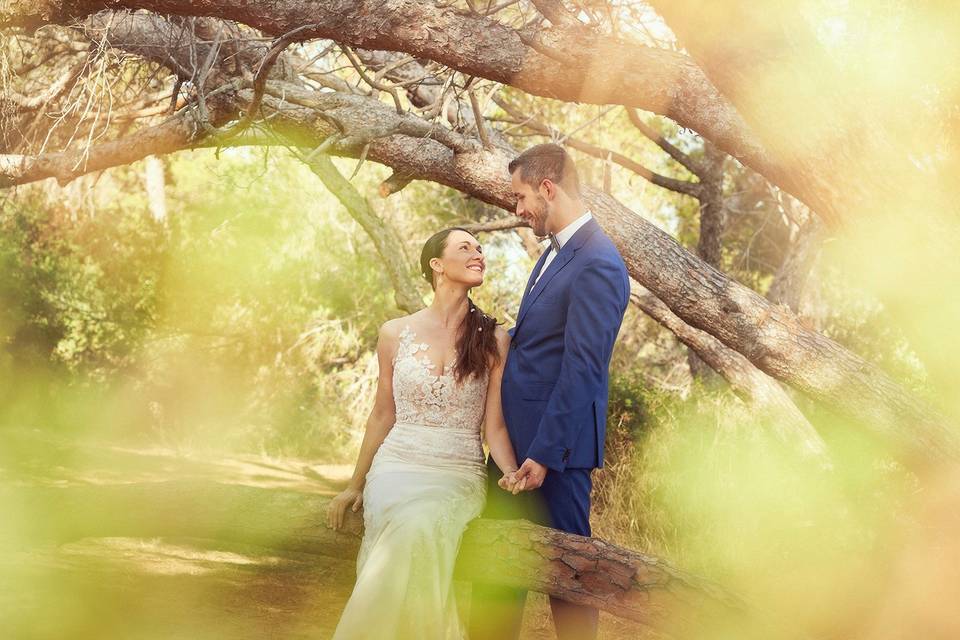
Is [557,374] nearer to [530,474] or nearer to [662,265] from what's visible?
[530,474]

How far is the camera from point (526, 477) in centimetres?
360

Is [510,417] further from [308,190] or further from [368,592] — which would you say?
[308,190]

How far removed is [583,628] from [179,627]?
2.69m

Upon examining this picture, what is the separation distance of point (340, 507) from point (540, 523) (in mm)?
862

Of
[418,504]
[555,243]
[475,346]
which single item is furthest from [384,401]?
[555,243]

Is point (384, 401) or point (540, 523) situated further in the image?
point (384, 401)

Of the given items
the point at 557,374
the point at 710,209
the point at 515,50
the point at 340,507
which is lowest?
the point at 340,507

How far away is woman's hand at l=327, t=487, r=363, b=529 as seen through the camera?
13.2ft

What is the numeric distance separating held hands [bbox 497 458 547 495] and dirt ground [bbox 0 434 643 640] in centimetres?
140

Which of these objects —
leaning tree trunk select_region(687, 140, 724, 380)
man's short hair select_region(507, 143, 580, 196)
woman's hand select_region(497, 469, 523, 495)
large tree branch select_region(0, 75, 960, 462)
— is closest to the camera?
woman's hand select_region(497, 469, 523, 495)

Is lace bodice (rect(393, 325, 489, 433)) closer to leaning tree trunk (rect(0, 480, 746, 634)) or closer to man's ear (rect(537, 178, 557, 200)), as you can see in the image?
leaning tree trunk (rect(0, 480, 746, 634))

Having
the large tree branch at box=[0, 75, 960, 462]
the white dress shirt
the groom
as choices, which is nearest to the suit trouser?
the groom

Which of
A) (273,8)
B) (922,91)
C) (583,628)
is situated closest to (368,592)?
(583,628)

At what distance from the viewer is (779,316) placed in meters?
6.18
